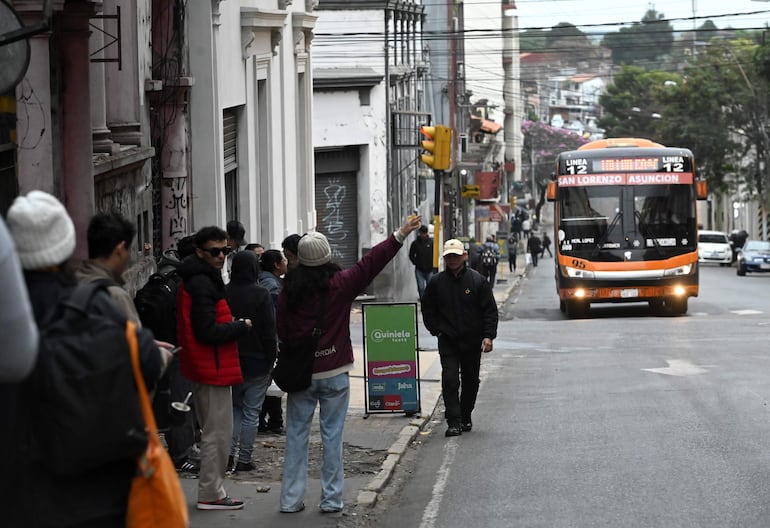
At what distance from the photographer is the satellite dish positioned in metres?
7.97

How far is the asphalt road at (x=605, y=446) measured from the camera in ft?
29.7

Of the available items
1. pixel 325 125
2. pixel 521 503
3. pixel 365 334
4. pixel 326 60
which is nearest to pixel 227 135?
pixel 365 334

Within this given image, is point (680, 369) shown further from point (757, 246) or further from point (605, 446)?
point (757, 246)

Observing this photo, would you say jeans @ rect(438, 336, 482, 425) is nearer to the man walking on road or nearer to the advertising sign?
the advertising sign

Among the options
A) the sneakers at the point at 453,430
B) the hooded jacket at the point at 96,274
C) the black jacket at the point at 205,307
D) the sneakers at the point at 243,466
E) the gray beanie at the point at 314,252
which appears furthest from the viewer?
the sneakers at the point at 453,430

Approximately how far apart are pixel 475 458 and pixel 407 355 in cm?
258

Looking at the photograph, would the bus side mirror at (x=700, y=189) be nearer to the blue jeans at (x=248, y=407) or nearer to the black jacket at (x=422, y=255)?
the black jacket at (x=422, y=255)

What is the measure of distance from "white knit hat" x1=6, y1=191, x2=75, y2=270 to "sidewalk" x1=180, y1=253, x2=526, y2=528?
13.7 feet

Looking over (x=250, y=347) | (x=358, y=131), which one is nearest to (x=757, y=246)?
(x=358, y=131)

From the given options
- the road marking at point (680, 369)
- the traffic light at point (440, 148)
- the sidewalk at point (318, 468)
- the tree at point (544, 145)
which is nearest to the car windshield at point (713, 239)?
the traffic light at point (440, 148)

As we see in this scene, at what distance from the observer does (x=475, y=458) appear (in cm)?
1122

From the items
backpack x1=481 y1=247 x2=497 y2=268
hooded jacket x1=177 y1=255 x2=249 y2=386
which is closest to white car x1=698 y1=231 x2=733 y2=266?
backpack x1=481 y1=247 x2=497 y2=268

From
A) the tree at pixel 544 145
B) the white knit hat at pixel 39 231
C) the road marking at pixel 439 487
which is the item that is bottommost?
the road marking at pixel 439 487

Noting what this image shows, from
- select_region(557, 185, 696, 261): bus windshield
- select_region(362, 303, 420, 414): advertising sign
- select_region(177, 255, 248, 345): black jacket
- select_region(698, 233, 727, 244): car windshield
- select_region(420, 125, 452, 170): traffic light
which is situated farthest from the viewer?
select_region(698, 233, 727, 244): car windshield
